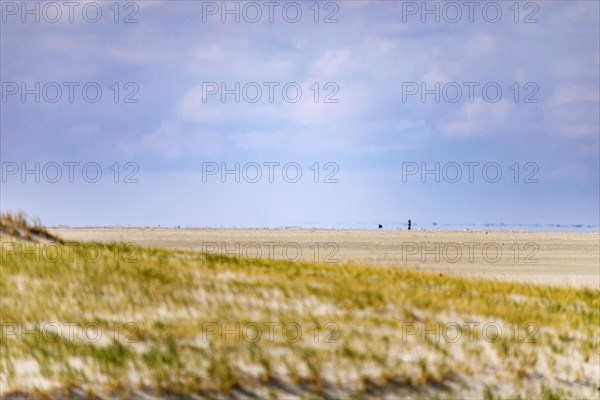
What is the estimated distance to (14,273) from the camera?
48.0ft

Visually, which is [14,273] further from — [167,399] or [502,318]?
[502,318]

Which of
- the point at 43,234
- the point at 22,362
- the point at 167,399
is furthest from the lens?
the point at 43,234

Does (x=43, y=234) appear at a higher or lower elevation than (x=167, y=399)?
higher

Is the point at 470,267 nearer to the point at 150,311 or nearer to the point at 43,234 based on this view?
the point at 43,234

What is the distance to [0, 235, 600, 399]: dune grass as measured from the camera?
928 centimetres

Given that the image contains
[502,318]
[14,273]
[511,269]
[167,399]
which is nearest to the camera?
[167,399]

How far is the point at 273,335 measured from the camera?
10688 millimetres

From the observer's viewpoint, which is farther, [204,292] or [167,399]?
[204,292]

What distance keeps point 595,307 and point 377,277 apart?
15.4 ft

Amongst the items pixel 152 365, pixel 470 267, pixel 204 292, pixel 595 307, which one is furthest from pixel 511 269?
pixel 152 365

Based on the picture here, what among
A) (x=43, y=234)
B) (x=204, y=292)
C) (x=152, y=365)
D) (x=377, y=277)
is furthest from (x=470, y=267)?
(x=152, y=365)

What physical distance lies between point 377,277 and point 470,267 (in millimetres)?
13193

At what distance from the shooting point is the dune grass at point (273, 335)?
9.28m

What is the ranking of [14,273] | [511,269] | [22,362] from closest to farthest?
[22,362] < [14,273] < [511,269]
